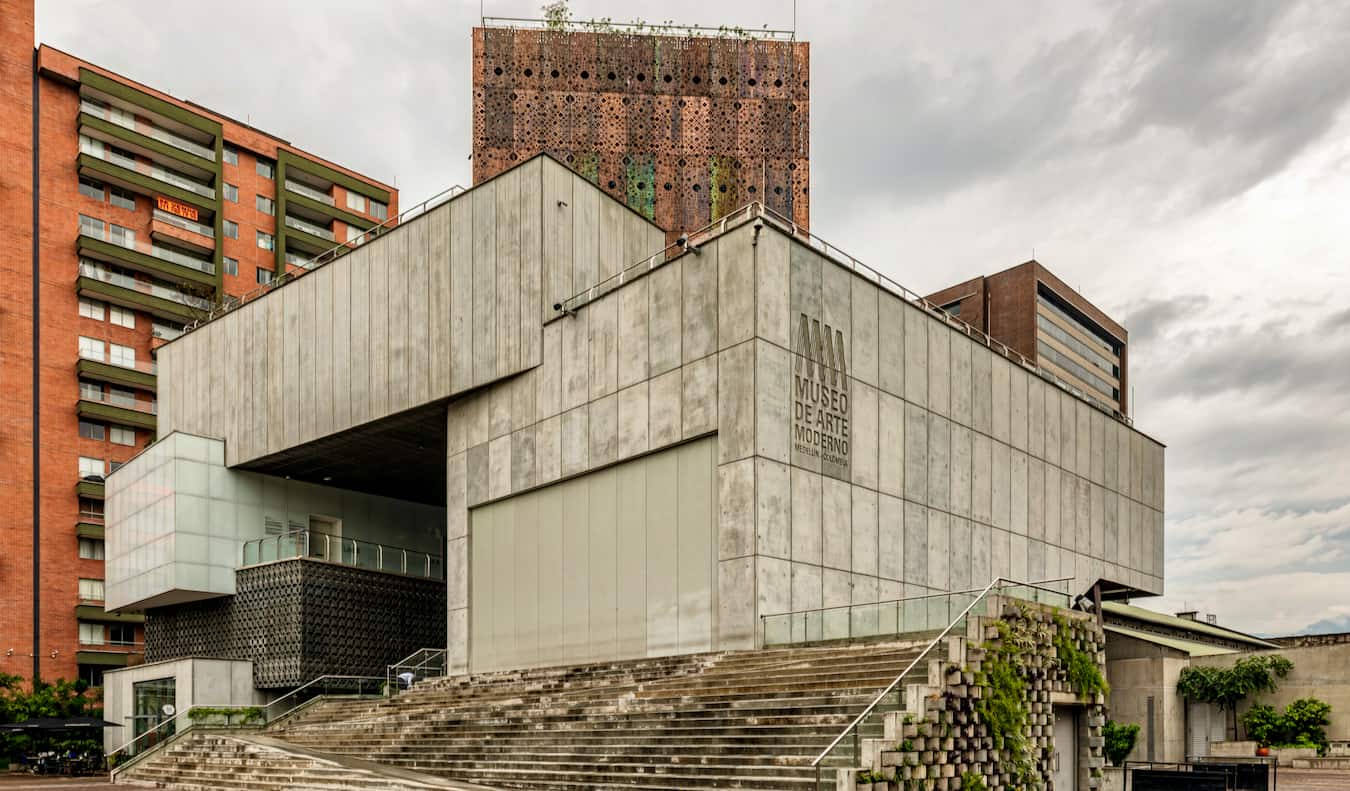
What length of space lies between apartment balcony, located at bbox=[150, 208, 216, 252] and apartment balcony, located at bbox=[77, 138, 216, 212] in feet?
3.76

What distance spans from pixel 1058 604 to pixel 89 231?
58269 millimetres

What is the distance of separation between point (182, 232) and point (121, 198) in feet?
11.9

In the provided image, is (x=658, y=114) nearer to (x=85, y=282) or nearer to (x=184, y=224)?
(x=184, y=224)

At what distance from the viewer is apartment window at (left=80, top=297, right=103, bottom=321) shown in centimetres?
6328

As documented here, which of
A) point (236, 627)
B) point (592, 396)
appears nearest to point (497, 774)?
point (592, 396)

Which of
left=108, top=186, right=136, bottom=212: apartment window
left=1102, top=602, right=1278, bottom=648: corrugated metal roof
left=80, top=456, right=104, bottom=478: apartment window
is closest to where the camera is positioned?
left=1102, top=602, right=1278, bottom=648: corrugated metal roof

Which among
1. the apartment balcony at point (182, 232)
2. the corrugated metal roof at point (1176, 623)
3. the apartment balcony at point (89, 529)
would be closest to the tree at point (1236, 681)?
the corrugated metal roof at point (1176, 623)

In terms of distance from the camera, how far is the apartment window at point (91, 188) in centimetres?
6475

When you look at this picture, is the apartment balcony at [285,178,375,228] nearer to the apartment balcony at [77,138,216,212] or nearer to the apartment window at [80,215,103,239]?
the apartment balcony at [77,138,216,212]

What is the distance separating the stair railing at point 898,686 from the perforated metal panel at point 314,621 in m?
22.7

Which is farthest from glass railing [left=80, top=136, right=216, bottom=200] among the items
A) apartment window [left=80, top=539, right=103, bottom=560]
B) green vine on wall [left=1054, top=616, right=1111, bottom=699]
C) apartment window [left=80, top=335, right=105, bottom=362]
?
green vine on wall [left=1054, top=616, right=1111, bottom=699]

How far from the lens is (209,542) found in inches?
1571

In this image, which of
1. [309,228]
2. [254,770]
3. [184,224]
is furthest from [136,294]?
[254,770]

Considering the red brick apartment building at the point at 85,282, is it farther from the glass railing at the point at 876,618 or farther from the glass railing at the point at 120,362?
the glass railing at the point at 876,618
